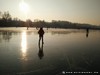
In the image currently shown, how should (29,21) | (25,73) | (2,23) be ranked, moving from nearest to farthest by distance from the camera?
(25,73) → (2,23) → (29,21)

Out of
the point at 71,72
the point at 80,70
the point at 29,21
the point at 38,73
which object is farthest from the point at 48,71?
the point at 29,21

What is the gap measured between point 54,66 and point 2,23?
412 ft

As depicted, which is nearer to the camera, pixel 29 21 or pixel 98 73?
pixel 98 73

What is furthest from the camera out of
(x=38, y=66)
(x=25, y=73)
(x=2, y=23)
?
(x=2, y=23)

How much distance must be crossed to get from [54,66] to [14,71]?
2.30 m

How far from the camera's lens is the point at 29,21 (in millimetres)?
181375

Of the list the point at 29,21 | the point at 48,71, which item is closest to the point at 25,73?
the point at 48,71

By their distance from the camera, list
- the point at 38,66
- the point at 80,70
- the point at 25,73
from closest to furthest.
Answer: the point at 25,73 < the point at 80,70 < the point at 38,66

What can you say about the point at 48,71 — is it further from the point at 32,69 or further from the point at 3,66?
the point at 3,66

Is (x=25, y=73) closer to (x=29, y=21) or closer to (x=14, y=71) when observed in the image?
(x=14, y=71)

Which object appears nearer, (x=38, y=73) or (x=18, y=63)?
(x=38, y=73)

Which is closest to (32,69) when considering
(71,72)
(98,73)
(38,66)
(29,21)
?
(38,66)

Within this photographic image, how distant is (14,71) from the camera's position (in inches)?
319

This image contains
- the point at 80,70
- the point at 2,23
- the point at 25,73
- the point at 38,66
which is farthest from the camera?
the point at 2,23
